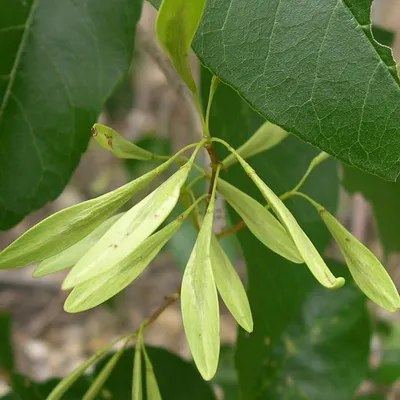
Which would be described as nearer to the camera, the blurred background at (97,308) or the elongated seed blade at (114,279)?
the elongated seed blade at (114,279)

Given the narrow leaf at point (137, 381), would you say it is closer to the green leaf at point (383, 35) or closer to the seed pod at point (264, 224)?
the seed pod at point (264, 224)

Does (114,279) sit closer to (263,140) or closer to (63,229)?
(63,229)

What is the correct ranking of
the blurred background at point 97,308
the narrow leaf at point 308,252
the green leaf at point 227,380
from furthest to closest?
the blurred background at point 97,308 → the green leaf at point 227,380 → the narrow leaf at point 308,252

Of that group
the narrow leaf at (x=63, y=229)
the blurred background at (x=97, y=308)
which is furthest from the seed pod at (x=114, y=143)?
the blurred background at (x=97, y=308)

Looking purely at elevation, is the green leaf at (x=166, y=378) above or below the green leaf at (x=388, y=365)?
above

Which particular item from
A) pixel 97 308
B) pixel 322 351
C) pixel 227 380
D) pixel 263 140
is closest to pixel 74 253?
pixel 263 140

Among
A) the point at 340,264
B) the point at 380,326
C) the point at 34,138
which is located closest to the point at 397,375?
the point at 380,326

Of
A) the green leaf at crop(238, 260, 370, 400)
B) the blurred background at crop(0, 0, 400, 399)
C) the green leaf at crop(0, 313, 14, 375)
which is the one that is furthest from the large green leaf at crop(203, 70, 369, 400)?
the blurred background at crop(0, 0, 400, 399)
